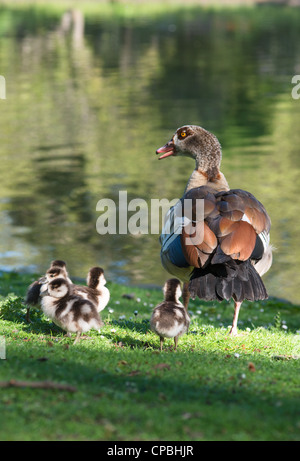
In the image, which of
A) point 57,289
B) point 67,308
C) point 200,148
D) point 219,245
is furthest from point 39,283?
point 200,148

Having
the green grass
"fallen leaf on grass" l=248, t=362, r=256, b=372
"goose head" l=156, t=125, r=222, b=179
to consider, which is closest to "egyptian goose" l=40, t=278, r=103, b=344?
the green grass

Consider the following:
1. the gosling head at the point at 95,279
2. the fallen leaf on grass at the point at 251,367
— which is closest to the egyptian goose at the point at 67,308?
the gosling head at the point at 95,279

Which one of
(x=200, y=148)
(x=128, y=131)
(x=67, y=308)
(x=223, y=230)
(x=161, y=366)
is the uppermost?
(x=128, y=131)

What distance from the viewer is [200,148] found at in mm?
11367

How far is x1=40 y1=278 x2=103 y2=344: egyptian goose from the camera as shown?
8.27 m

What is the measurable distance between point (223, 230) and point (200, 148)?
9.68 feet

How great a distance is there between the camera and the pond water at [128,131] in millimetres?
18500

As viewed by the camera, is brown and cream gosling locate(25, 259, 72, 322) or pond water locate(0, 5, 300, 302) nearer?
brown and cream gosling locate(25, 259, 72, 322)

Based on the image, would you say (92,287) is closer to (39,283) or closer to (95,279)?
(95,279)

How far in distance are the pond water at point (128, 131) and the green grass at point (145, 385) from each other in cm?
692

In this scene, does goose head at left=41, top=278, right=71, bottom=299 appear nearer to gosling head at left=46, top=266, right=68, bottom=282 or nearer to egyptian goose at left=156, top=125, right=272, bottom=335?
gosling head at left=46, top=266, right=68, bottom=282

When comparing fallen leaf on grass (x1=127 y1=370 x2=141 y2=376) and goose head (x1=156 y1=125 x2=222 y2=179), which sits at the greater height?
goose head (x1=156 y1=125 x2=222 y2=179)

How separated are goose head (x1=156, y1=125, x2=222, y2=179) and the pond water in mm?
5030

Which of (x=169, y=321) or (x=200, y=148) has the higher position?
(x=200, y=148)
